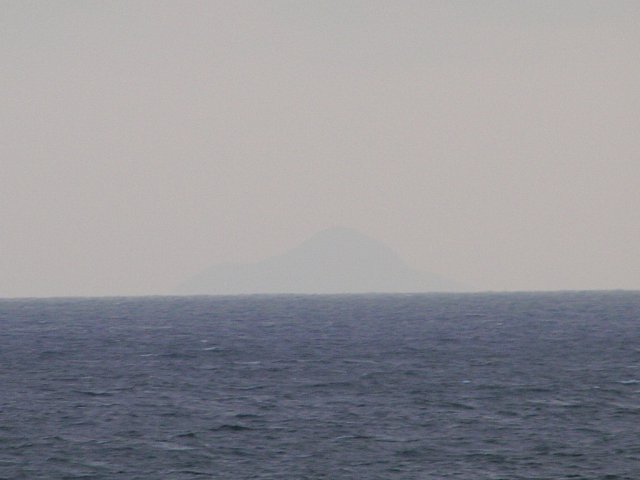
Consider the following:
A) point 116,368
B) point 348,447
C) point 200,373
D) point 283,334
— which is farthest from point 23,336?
point 348,447

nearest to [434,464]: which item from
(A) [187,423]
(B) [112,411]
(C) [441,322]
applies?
(A) [187,423]

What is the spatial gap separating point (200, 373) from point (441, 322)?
2773 inches

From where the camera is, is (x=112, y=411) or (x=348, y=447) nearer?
(x=348, y=447)

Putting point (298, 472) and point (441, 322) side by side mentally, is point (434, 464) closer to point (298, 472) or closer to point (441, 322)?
point (298, 472)

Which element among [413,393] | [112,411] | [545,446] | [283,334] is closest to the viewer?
[545,446]

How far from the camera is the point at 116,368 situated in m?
82.6

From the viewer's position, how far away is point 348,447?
50344 mm

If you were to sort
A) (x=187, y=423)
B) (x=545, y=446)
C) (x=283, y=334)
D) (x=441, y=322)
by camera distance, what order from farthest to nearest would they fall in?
(x=441, y=322)
(x=283, y=334)
(x=187, y=423)
(x=545, y=446)

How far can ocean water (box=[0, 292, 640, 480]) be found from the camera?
4697 cm

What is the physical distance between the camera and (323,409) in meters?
60.6

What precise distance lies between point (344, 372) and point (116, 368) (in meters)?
19.1

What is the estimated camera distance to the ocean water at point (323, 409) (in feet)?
154

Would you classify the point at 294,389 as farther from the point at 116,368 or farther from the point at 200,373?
the point at 116,368

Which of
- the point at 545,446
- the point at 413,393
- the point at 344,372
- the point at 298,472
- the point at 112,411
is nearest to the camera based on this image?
the point at 298,472
